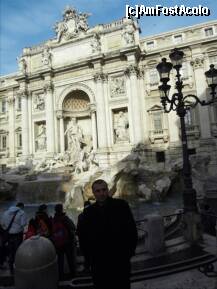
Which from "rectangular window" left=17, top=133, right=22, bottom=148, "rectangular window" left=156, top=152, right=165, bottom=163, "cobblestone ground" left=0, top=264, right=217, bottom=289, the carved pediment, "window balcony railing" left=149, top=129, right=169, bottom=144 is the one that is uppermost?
the carved pediment

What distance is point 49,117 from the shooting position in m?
28.2

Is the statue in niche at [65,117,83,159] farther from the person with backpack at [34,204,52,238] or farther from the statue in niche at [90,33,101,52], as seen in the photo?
the person with backpack at [34,204,52,238]

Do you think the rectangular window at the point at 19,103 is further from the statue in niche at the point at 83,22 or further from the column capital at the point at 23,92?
the statue in niche at the point at 83,22

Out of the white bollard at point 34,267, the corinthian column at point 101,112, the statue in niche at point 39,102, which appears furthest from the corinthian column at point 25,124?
the white bollard at point 34,267

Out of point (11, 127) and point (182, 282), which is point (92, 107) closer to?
point (11, 127)

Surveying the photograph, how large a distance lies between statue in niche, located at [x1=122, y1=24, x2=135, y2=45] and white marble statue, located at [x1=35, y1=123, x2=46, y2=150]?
1136 cm

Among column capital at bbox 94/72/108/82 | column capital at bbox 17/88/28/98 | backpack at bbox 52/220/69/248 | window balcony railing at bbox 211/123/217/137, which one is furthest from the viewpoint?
column capital at bbox 17/88/28/98

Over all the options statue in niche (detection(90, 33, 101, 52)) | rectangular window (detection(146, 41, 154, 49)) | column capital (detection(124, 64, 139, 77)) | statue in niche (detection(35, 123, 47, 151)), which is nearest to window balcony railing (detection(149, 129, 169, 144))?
column capital (detection(124, 64, 139, 77))

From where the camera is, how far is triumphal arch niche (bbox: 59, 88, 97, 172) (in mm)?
27122

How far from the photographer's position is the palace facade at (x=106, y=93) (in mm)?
25125

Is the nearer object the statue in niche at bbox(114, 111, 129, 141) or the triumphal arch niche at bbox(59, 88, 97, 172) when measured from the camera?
the statue in niche at bbox(114, 111, 129, 141)

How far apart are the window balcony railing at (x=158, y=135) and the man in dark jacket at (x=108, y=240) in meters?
23.0

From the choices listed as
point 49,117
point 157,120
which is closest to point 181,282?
point 157,120

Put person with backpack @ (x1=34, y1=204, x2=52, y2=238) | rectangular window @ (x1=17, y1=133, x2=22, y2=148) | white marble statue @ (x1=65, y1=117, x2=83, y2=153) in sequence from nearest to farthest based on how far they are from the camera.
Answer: person with backpack @ (x1=34, y1=204, x2=52, y2=238), white marble statue @ (x1=65, y1=117, x2=83, y2=153), rectangular window @ (x1=17, y1=133, x2=22, y2=148)
